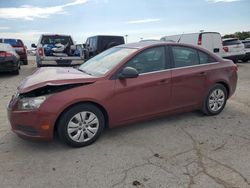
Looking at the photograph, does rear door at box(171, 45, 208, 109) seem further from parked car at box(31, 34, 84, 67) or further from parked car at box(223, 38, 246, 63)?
parked car at box(223, 38, 246, 63)

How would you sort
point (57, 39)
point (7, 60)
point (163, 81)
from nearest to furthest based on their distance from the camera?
point (163, 81) < point (7, 60) < point (57, 39)

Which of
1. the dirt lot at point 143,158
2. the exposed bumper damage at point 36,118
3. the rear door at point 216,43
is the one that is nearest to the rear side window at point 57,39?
the rear door at point 216,43

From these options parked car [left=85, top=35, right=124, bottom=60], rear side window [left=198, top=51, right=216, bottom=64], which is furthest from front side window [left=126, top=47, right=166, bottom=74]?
parked car [left=85, top=35, right=124, bottom=60]

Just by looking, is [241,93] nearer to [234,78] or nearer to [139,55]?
[234,78]

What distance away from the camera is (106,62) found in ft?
16.5

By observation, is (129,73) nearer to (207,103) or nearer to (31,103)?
(31,103)

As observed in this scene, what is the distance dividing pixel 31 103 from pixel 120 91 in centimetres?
134

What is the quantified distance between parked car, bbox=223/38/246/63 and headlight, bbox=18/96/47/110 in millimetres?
13544

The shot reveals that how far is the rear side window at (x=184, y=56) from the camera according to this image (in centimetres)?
527

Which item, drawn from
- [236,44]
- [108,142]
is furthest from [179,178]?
[236,44]

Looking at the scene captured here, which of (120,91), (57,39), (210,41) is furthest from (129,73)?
(210,41)

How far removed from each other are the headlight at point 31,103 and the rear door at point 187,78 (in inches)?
90.9

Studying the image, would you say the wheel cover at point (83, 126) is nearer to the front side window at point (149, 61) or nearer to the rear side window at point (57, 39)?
the front side window at point (149, 61)

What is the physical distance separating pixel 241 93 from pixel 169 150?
15.1ft
